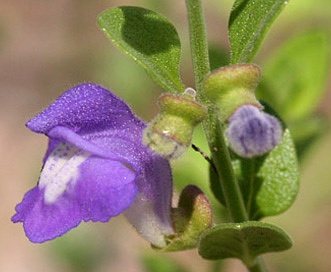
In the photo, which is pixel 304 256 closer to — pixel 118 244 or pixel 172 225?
pixel 118 244

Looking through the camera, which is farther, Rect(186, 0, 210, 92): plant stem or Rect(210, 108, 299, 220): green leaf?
Rect(210, 108, 299, 220): green leaf

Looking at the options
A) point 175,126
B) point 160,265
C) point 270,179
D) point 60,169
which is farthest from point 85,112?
point 160,265

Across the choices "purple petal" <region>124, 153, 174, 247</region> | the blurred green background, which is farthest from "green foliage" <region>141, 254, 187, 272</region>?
"purple petal" <region>124, 153, 174, 247</region>

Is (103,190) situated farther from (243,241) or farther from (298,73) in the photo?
(298,73)

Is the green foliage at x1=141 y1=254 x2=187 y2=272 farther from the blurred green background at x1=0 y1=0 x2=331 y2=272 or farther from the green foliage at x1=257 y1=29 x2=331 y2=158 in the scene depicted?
the green foliage at x1=257 y1=29 x2=331 y2=158

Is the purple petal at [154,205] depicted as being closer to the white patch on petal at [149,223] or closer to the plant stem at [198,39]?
the white patch on petal at [149,223]

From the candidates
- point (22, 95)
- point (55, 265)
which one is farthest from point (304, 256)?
point (22, 95)
